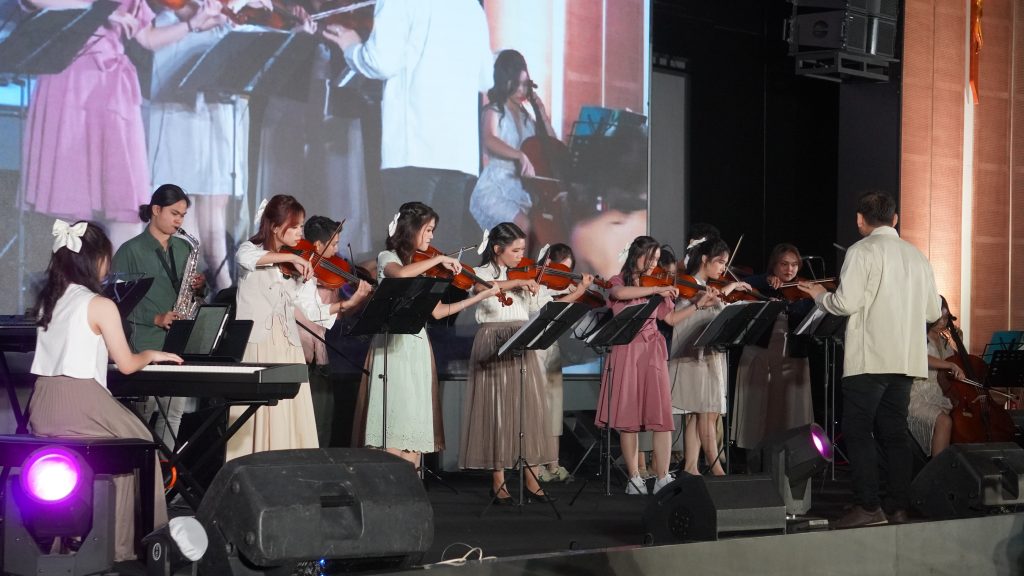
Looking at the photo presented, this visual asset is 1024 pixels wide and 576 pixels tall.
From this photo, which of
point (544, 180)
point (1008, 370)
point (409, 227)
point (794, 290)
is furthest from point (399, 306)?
point (1008, 370)

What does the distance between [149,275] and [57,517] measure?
2.62 m

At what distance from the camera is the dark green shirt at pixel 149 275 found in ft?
19.4

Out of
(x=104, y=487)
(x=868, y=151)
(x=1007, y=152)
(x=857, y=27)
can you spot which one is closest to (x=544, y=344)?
(x=104, y=487)

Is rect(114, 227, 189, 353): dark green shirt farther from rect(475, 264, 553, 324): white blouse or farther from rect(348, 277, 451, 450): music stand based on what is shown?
rect(475, 264, 553, 324): white blouse

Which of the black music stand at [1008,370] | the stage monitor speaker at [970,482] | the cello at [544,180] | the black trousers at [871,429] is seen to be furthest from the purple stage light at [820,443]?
the cello at [544,180]

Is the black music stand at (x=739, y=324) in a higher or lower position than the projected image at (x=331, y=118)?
lower

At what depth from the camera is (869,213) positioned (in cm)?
545

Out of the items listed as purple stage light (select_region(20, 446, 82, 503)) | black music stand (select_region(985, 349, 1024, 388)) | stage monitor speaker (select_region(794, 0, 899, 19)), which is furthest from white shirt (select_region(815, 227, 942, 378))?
stage monitor speaker (select_region(794, 0, 899, 19))

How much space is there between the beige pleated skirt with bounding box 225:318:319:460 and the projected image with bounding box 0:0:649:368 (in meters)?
1.75

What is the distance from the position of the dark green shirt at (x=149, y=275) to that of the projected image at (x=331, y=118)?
51cm

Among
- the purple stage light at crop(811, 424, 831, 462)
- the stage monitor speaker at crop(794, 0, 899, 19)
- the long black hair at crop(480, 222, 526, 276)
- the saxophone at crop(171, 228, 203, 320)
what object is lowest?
the purple stage light at crop(811, 424, 831, 462)

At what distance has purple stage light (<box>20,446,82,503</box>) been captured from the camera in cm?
341

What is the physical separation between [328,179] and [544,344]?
2071mm

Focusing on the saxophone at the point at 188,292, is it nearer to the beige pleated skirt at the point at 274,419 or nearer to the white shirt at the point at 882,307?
the beige pleated skirt at the point at 274,419
